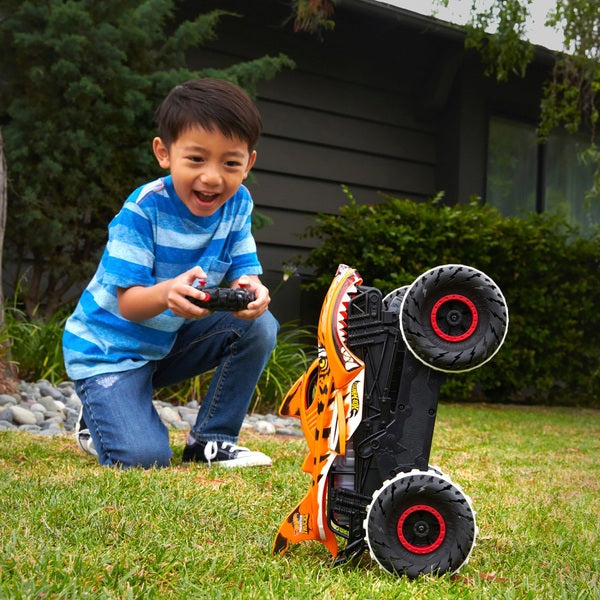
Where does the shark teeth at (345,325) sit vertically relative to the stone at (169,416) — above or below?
above

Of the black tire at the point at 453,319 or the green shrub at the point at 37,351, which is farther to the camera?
the green shrub at the point at 37,351

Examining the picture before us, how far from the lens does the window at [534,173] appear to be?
8633 mm

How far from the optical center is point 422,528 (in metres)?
1.68

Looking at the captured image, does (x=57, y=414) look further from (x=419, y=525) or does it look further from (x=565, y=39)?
(x=565, y=39)

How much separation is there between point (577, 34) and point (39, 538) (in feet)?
17.4

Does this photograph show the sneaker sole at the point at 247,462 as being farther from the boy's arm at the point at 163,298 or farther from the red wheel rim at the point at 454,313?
the red wheel rim at the point at 454,313

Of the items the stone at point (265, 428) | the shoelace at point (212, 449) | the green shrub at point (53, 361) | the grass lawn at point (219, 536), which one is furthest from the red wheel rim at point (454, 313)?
the green shrub at point (53, 361)

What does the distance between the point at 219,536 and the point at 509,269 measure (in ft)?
18.4

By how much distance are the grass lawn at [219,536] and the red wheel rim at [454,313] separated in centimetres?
49

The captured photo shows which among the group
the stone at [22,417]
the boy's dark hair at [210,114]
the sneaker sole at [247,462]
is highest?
the boy's dark hair at [210,114]

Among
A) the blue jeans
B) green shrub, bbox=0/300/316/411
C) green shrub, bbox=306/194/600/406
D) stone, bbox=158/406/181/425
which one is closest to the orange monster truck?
the blue jeans

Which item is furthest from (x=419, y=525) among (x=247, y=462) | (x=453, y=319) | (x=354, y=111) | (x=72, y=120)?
(x=354, y=111)

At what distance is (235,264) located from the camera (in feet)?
10.1

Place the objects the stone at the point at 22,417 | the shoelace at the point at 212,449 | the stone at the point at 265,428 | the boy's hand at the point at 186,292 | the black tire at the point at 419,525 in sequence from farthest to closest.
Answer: the stone at the point at 265,428, the stone at the point at 22,417, the shoelace at the point at 212,449, the boy's hand at the point at 186,292, the black tire at the point at 419,525
